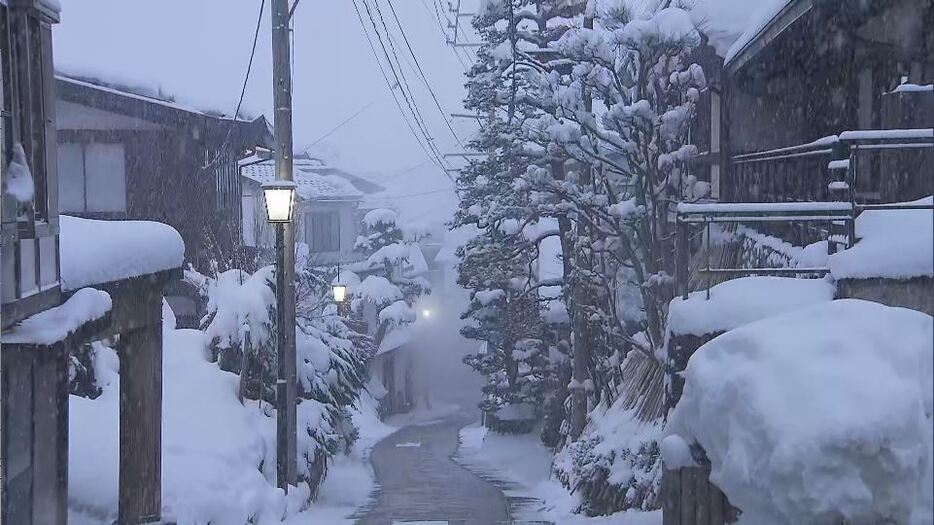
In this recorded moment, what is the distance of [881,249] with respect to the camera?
6.23 metres

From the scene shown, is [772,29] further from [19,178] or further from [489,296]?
[489,296]

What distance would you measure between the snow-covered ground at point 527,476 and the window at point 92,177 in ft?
31.7

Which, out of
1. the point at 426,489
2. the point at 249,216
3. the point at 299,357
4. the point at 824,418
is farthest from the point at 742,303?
the point at 249,216

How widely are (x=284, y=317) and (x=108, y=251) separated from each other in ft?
14.7

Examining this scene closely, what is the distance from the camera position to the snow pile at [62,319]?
21.2 feet

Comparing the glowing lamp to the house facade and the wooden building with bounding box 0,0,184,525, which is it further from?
the house facade

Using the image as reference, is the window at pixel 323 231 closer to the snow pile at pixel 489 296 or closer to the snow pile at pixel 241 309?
the snow pile at pixel 489 296

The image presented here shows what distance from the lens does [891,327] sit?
464cm

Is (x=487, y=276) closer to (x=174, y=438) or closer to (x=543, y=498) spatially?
(x=543, y=498)

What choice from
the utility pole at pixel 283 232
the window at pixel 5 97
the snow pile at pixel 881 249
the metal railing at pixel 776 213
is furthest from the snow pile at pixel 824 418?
the utility pole at pixel 283 232

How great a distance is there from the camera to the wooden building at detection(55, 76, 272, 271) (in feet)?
59.8

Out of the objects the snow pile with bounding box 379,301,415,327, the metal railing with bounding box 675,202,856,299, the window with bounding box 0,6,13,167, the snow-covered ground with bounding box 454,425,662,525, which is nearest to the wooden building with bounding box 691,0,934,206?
the metal railing with bounding box 675,202,856,299

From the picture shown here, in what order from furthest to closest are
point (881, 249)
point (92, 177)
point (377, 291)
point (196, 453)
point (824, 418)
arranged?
point (377, 291) → point (92, 177) → point (196, 453) → point (881, 249) → point (824, 418)

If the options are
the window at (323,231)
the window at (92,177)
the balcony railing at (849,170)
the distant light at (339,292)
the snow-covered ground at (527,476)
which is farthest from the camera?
the window at (323,231)
